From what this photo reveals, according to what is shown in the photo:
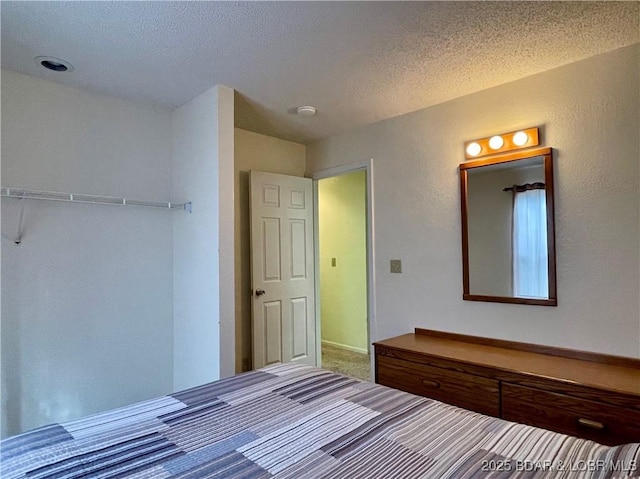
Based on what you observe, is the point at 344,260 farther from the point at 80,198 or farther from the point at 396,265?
the point at 80,198

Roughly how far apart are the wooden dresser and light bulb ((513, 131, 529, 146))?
127 cm

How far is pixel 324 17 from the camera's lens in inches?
67.2

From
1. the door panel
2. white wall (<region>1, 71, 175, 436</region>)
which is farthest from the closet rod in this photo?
the door panel

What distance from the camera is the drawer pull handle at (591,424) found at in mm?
1658

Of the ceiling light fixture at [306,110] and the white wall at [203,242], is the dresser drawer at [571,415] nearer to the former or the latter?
the white wall at [203,242]

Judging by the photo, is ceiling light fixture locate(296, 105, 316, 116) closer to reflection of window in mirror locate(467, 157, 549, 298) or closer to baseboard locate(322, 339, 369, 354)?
reflection of window in mirror locate(467, 157, 549, 298)

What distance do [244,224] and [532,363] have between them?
95.5 inches

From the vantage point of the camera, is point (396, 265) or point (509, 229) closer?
point (509, 229)

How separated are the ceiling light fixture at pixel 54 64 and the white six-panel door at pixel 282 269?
146cm

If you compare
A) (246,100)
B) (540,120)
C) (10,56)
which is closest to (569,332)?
(540,120)

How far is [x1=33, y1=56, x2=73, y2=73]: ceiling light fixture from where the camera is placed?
2.05 m

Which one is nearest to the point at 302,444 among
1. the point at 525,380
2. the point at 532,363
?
the point at 525,380

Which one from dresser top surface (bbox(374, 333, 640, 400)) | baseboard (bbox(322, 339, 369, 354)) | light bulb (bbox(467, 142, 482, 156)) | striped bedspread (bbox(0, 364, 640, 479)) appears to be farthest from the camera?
baseboard (bbox(322, 339, 369, 354))

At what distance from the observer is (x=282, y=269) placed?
3.44 m
